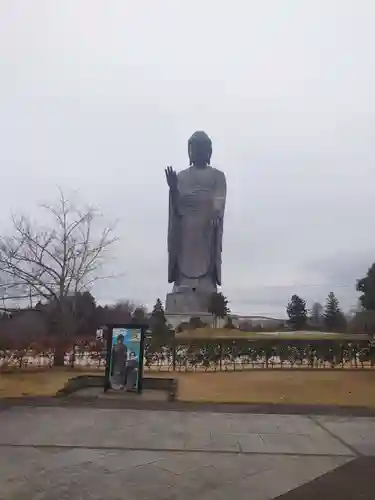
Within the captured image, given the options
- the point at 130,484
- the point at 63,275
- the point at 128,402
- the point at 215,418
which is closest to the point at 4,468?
the point at 130,484

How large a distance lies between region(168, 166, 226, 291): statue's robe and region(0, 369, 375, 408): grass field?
17.7m

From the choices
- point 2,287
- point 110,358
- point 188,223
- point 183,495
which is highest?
point 188,223

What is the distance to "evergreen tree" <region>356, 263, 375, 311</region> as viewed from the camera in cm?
2969

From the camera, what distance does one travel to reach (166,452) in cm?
609

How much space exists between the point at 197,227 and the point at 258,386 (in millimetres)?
21681

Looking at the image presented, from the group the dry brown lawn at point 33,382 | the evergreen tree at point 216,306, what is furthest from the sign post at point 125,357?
the evergreen tree at point 216,306

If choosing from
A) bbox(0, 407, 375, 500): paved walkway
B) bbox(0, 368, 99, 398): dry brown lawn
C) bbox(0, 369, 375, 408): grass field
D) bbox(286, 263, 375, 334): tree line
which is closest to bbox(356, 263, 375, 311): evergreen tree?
bbox(286, 263, 375, 334): tree line

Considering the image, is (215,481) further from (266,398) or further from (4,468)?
(266,398)

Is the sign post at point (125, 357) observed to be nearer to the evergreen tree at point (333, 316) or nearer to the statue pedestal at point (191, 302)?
the statue pedestal at point (191, 302)

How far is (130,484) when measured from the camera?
466 centimetres

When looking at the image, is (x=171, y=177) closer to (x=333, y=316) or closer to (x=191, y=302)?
(x=191, y=302)

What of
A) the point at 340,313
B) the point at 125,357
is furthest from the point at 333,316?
the point at 125,357

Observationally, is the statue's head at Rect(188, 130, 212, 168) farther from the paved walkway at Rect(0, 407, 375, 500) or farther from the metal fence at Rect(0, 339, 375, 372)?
the paved walkway at Rect(0, 407, 375, 500)

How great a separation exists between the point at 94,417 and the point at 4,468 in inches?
134
